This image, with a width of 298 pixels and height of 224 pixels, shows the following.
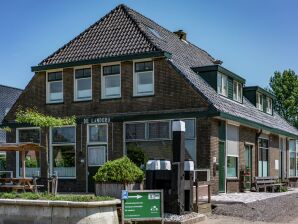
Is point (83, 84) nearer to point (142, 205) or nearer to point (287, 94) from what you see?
point (142, 205)

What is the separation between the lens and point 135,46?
23844mm

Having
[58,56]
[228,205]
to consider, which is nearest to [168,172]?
[228,205]

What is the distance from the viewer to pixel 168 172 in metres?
15.2

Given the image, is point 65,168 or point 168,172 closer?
point 168,172

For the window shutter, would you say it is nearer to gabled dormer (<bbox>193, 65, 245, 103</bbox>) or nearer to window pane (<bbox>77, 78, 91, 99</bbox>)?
gabled dormer (<bbox>193, 65, 245, 103</bbox>)

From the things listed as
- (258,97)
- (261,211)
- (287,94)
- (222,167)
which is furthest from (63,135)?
(287,94)

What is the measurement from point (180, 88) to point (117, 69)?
317cm

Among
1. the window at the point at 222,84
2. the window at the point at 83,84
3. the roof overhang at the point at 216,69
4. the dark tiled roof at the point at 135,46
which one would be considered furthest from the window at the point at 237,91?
the window at the point at 83,84

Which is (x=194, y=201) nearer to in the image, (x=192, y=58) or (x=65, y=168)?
(x=65, y=168)

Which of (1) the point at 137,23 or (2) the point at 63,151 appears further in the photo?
(1) the point at 137,23

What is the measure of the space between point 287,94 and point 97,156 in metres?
33.7

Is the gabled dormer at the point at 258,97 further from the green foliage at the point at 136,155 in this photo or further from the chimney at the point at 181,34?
the green foliage at the point at 136,155

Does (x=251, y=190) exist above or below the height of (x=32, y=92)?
below

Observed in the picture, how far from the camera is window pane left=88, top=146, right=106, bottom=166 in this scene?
78.4ft
